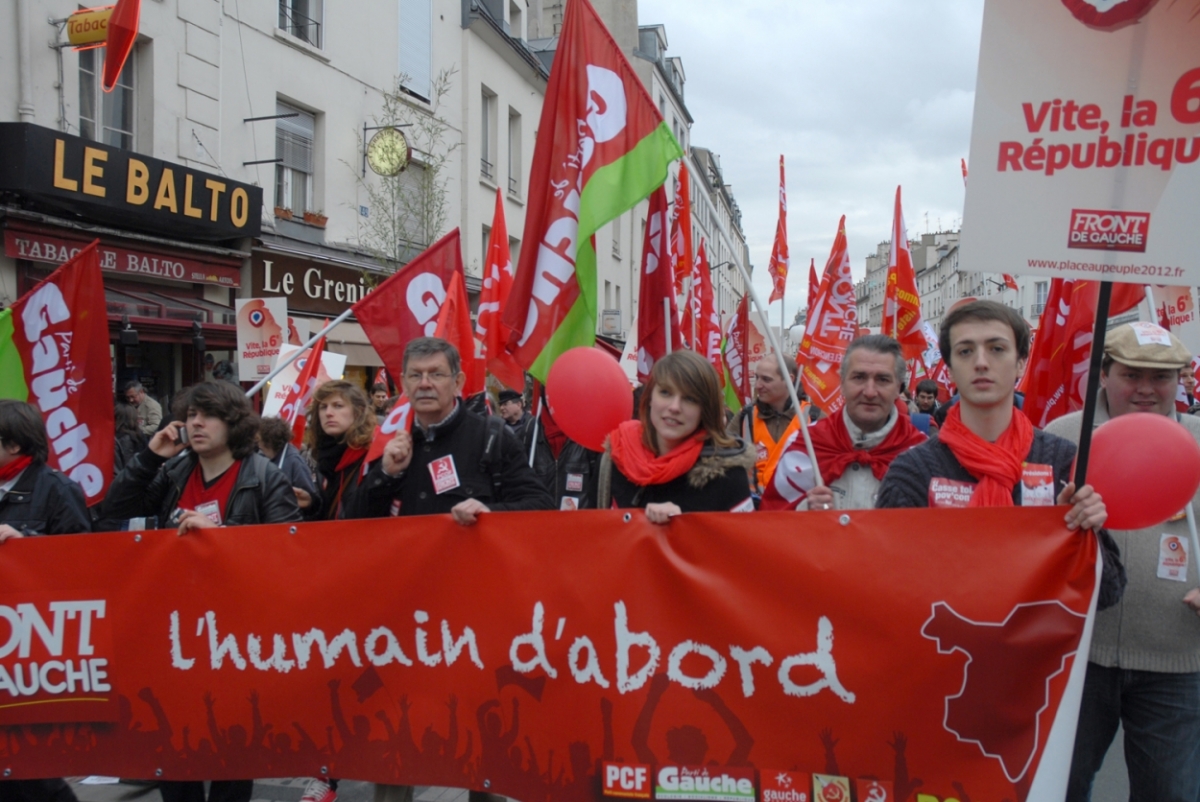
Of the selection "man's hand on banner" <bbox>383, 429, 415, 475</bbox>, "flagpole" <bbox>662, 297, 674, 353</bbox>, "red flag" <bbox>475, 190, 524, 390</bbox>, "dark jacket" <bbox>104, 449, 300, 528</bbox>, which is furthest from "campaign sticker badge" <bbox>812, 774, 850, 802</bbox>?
"red flag" <bbox>475, 190, 524, 390</bbox>

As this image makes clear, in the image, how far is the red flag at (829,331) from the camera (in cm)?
824

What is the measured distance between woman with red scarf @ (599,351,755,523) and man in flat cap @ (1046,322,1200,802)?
42.5 inches

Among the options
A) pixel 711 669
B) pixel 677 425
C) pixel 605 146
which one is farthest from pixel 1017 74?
pixel 605 146

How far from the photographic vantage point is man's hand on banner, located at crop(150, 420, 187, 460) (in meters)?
3.73

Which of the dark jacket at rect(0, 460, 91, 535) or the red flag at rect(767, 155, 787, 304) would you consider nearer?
the dark jacket at rect(0, 460, 91, 535)

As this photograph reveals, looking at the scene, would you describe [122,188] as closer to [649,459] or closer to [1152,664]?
[649,459]

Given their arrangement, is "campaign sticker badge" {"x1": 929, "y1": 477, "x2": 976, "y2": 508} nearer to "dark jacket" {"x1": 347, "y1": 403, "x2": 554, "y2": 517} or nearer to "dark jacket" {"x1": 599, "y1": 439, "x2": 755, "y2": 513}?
"dark jacket" {"x1": 599, "y1": 439, "x2": 755, "y2": 513}

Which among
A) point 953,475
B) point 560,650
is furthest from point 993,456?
point 560,650

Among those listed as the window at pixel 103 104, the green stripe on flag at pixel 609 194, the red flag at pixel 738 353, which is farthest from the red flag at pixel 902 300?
the window at pixel 103 104

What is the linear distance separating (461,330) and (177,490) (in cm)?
211

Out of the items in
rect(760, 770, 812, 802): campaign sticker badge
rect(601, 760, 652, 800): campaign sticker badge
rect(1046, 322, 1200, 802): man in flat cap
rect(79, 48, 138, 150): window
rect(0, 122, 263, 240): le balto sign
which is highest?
rect(79, 48, 138, 150): window

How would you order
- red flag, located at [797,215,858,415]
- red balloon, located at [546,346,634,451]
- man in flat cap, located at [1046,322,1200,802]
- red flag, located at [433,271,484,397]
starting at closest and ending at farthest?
man in flat cap, located at [1046,322,1200,802] < red balloon, located at [546,346,634,451] < red flag, located at [433,271,484,397] < red flag, located at [797,215,858,415]

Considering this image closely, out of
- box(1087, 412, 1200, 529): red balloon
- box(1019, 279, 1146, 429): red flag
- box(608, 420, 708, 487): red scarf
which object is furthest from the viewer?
box(1019, 279, 1146, 429): red flag

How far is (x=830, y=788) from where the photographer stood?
257 cm
